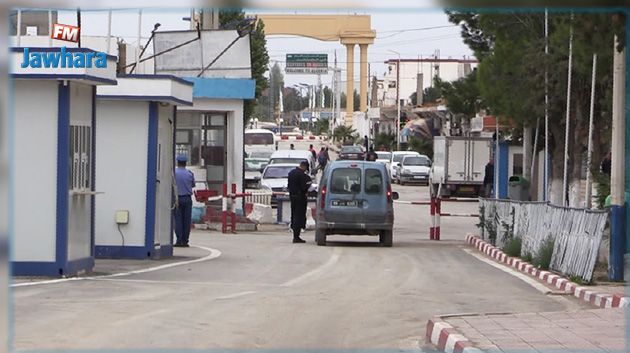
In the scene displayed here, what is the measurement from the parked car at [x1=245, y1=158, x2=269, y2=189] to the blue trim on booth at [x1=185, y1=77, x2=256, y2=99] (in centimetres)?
1246

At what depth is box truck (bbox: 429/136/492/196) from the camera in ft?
169

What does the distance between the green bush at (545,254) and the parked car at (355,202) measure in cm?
629

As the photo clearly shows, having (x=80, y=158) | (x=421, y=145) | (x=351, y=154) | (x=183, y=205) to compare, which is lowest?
(x=183, y=205)

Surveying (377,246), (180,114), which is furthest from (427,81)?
(377,246)

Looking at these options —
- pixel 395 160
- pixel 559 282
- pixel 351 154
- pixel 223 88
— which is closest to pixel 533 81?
pixel 223 88

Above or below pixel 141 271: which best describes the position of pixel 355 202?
above

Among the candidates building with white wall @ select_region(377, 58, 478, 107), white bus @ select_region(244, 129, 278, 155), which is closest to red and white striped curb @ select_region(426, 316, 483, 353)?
building with white wall @ select_region(377, 58, 478, 107)

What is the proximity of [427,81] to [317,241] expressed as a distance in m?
61.8

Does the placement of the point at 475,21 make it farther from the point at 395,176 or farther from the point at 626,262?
the point at 395,176

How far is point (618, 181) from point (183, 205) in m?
9.70

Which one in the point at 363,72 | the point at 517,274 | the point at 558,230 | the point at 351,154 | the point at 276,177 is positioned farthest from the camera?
the point at 363,72

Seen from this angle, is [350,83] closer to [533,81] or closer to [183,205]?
[533,81]

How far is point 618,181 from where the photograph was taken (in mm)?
18312

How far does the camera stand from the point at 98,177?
70.4 feet
